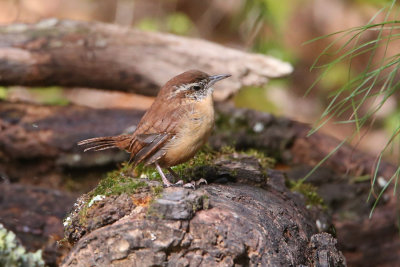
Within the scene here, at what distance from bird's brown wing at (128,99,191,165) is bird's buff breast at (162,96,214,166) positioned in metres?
0.05

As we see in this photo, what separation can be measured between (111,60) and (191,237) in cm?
381

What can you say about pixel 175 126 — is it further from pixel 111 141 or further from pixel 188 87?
pixel 111 141

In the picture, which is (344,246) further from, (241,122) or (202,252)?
(202,252)

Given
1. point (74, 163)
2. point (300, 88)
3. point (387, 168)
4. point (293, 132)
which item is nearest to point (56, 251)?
A: point (74, 163)

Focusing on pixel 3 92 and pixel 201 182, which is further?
pixel 3 92

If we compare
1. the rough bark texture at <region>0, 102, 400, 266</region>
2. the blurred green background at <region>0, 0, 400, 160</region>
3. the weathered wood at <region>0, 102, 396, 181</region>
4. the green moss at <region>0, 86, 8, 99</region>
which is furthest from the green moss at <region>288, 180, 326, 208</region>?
the green moss at <region>0, 86, 8, 99</region>

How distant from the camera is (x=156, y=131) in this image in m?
3.85

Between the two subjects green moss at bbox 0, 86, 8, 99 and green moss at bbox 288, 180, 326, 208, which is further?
green moss at bbox 0, 86, 8, 99

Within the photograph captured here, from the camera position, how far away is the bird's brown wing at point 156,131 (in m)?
3.82

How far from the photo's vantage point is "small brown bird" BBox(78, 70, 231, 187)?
3.77 metres

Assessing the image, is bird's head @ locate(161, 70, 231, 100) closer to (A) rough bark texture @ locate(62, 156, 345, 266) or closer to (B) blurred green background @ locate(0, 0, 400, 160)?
(A) rough bark texture @ locate(62, 156, 345, 266)

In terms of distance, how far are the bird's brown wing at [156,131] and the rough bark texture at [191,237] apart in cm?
61

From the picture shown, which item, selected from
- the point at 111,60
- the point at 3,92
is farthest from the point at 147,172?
the point at 3,92

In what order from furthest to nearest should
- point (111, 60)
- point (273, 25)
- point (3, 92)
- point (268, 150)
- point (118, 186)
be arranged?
point (273, 25) < point (3, 92) < point (111, 60) < point (268, 150) < point (118, 186)
